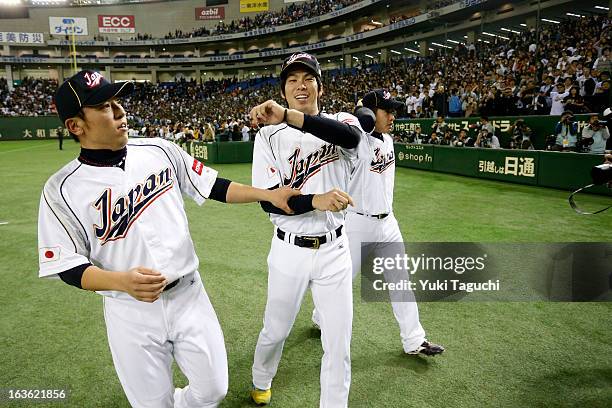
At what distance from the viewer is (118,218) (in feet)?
6.93

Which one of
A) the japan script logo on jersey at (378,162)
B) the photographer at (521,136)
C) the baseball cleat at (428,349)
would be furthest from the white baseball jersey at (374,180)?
the photographer at (521,136)

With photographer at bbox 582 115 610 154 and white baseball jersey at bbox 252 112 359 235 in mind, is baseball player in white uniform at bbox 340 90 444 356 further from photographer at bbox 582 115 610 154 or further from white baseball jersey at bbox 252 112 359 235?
photographer at bbox 582 115 610 154

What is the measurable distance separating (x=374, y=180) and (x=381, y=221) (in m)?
0.39

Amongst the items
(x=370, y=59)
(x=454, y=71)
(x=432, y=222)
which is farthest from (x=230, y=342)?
(x=370, y=59)

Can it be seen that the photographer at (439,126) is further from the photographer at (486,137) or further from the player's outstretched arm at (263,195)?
the player's outstretched arm at (263,195)

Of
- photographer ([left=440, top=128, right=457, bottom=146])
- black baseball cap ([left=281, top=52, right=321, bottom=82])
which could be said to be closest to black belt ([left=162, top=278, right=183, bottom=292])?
black baseball cap ([left=281, top=52, right=321, bottom=82])

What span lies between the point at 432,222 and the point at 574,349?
4.66 meters

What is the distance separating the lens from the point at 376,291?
202 inches

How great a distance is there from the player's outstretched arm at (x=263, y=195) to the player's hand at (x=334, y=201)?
7.6 inches

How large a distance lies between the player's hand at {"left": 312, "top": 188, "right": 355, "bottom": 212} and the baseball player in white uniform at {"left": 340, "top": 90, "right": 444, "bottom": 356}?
1.39 m

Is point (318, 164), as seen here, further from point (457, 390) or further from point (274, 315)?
point (457, 390)

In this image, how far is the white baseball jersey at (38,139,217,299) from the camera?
2014mm

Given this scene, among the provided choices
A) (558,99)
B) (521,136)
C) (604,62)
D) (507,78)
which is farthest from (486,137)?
(604,62)

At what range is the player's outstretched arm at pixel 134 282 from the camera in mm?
1818
